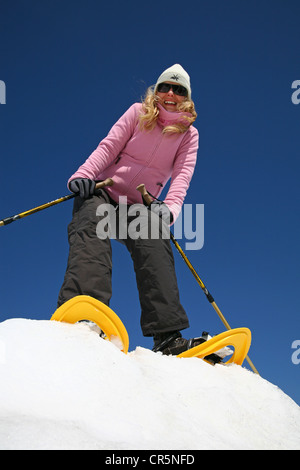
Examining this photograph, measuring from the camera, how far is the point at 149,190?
4316 mm

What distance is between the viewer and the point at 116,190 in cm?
416

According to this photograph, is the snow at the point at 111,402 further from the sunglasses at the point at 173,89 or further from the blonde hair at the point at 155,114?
the sunglasses at the point at 173,89

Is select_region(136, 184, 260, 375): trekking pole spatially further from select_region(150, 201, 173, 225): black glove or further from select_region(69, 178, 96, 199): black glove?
select_region(69, 178, 96, 199): black glove

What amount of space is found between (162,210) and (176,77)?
1.87m

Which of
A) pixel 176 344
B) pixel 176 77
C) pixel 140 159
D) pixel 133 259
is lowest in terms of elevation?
pixel 176 344

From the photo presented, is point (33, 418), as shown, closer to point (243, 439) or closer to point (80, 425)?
point (80, 425)

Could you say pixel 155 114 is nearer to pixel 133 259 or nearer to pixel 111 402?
pixel 133 259

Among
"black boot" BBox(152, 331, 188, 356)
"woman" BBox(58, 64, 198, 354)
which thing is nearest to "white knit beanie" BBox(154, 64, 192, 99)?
"woman" BBox(58, 64, 198, 354)

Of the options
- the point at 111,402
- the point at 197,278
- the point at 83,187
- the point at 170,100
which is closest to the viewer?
the point at 111,402

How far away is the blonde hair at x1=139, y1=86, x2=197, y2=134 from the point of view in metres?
4.19

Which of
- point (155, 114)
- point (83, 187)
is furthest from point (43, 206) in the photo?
point (155, 114)

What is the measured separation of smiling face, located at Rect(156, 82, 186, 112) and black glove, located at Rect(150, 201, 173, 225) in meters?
1.30
